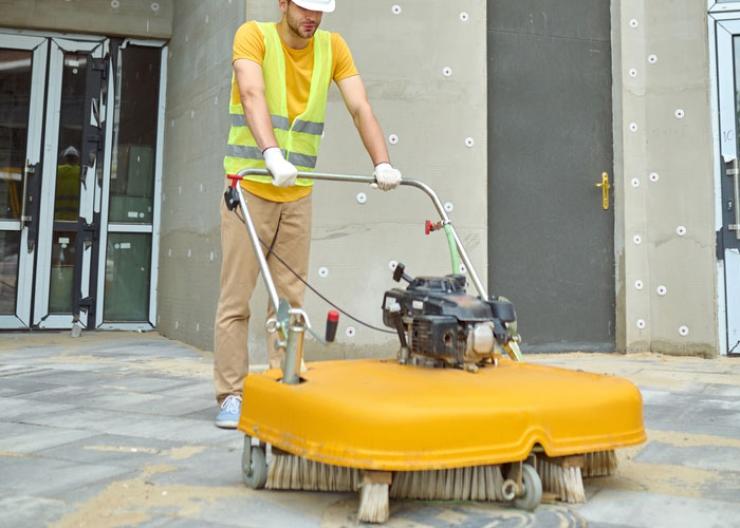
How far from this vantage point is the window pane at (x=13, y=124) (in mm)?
5492

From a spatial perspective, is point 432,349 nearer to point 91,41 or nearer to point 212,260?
point 212,260

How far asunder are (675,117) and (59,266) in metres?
4.61

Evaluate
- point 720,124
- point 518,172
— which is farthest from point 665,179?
point 518,172

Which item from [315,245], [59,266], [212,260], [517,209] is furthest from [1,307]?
[517,209]

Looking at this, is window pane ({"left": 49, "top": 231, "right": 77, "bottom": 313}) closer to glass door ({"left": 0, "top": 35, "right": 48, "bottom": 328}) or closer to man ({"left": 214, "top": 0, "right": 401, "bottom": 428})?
glass door ({"left": 0, "top": 35, "right": 48, "bottom": 328})

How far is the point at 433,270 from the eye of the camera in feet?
13.1

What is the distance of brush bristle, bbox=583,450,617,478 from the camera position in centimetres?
159

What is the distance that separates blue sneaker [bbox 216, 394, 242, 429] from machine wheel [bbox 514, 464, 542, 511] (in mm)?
1025

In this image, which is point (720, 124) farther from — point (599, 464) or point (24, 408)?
point (24, 408)

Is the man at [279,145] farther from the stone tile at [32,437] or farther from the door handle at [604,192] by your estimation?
the door handle at [604,192]

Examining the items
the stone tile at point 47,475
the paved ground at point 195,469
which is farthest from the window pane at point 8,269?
the stone tile at point 47,475

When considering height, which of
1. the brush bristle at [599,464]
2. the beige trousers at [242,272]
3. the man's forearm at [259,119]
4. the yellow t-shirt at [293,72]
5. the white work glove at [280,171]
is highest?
the yellow t-shirt at [293,72]

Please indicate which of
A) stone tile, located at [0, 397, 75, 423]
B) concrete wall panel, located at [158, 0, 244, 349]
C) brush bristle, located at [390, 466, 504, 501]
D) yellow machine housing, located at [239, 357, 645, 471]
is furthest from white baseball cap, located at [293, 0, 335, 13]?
concrete wall panel, located at [158, 0, 244, 349]

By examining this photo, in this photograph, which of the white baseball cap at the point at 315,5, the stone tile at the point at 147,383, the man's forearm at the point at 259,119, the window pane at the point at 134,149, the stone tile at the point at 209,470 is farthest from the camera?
the window pane at the point at 134,149
